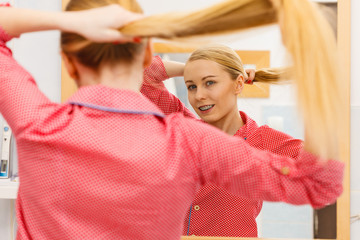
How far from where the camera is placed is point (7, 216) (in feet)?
4.13

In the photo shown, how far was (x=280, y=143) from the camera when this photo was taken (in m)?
1.01

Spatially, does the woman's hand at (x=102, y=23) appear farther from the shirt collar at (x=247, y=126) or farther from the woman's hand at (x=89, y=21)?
A: the shirt collar at (x=247, y=126)

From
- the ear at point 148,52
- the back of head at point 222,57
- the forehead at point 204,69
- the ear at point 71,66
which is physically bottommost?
the ear at point 71,66

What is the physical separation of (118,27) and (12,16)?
156 millimetres

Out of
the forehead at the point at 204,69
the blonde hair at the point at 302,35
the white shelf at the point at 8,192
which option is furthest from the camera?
the white shelf at the point at 8,192

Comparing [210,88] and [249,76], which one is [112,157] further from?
A: [249,76]

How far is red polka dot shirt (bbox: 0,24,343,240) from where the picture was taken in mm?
509

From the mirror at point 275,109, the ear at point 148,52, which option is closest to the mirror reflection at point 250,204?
the mirror at point 275,109

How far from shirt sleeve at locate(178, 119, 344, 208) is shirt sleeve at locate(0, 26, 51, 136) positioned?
0.64 feet

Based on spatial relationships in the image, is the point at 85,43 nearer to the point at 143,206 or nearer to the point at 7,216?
the point at 143,206

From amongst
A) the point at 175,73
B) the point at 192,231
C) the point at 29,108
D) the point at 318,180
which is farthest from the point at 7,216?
the point at 318,180

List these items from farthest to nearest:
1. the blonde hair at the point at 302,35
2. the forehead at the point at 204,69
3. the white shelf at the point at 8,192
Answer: the white shelf at the point at 8,192 < the forehead at the point at 204,69 < the blonde hair at the point at 302,35

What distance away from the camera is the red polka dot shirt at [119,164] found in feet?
1.67

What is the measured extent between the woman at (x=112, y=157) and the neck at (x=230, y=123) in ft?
1.58
